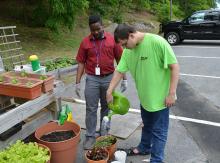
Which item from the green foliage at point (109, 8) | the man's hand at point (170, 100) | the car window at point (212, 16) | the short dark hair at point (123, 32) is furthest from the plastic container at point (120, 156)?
the car window at point (212, 16)

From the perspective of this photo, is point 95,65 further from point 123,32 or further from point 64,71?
point 64,71

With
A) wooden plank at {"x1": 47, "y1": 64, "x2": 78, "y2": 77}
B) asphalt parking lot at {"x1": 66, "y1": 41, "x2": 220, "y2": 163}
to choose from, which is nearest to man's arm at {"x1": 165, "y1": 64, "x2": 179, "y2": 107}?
asphalt parking lot at {"x1": 66, "y1": 41, "x2": 220, "y2": 163}

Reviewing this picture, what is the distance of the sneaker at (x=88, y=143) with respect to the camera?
467cm

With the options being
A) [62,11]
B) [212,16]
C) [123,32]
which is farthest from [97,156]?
[212,16]

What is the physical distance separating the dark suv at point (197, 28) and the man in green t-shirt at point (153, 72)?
11774 mm

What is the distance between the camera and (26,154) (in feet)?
11.0

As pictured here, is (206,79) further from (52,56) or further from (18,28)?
(18,28)

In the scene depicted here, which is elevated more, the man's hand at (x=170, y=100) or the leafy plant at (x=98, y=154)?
the man's hand at (x=170, y=100)

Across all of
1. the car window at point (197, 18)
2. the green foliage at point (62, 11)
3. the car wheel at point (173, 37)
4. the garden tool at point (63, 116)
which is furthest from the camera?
the car wheel at point (173, 37)

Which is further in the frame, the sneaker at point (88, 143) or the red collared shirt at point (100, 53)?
the sneaker at point (88, 143)

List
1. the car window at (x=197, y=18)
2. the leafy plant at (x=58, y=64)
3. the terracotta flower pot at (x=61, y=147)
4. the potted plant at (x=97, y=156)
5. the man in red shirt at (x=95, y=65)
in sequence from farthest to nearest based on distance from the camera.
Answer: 1. the car window at (x=197, y=18)
2. the leafy plant at (x=58, y=64)
3. the man in red shirt at (x=95, y=65)
4. the potted plant at (x=97, y=156)
5. the terracotta flower pot at (x=61, y=147)

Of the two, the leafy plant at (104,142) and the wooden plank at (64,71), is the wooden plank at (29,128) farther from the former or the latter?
the wooden plank at (64,71)

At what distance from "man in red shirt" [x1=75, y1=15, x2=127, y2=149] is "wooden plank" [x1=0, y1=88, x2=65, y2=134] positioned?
18.8 inches

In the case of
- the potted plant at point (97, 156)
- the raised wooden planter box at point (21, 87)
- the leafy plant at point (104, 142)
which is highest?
the raised wooden planter box at point (21, 87)
